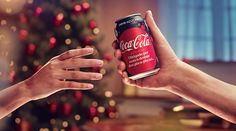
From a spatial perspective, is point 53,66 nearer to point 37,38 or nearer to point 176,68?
point 176,68

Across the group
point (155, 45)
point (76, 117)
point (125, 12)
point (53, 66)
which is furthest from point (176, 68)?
point (125, 12)

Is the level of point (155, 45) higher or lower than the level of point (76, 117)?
higher

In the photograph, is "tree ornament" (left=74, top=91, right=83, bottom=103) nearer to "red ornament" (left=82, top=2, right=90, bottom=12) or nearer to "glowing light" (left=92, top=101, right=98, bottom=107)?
"glowing light" (left=92, top=101, right=98, bottom=107)

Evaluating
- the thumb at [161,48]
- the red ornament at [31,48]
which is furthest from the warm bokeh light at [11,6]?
the thumb at [161,48]

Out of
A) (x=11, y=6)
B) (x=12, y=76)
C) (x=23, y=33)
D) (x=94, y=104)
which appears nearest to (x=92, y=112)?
(x=94, y=104)

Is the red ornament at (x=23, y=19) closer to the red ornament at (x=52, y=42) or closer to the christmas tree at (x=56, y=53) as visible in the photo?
the christmas tree at (x=56, y=53)

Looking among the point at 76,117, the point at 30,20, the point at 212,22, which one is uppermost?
the point at 30,20

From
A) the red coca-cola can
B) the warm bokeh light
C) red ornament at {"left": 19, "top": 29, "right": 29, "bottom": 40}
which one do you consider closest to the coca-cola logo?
the red coca-cola can
